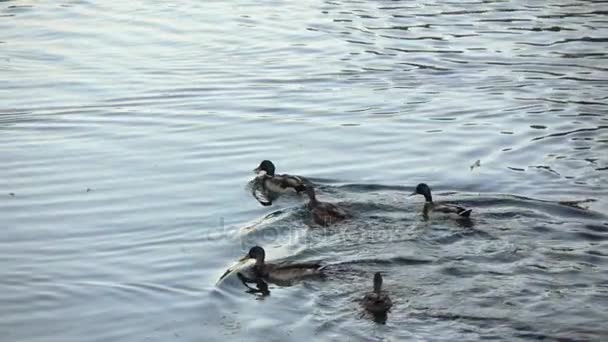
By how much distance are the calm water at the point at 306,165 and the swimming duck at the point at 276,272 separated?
0.20 m

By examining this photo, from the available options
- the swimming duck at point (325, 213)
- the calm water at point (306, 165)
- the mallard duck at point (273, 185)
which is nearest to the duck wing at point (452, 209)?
the calm water at point (306, 165)

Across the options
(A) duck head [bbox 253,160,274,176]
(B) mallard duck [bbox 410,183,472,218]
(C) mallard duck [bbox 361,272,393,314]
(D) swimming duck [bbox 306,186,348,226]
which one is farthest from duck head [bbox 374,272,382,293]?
(A) duck head [bbox 253,160,274,176]

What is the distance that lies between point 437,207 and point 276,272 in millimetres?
2444

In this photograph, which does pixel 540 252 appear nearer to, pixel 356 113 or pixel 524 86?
pixel 356 113

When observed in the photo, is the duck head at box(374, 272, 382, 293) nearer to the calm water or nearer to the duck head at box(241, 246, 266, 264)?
the calm water

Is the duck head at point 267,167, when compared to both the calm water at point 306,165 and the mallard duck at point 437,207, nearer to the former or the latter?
the calm water at point 306,165

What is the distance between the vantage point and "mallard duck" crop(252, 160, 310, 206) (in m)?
16.2

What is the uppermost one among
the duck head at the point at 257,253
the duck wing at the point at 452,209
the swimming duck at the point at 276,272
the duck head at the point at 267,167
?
the duck wing at the point at 452,209

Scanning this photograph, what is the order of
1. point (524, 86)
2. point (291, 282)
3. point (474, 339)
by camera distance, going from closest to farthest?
point (474, 339) → point (291, 282) → point (524, 86)

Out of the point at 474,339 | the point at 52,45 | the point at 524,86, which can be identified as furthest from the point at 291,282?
the point at 52,45

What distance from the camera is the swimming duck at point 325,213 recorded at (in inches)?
593

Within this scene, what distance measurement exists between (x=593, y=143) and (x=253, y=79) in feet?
23.5

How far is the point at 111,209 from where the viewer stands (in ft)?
51.6

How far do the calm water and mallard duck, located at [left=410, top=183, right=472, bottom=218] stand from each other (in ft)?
0.56
